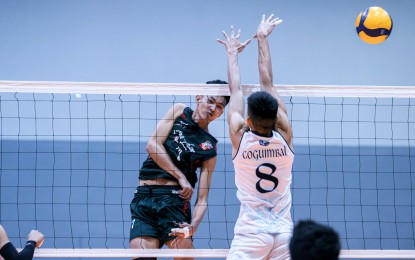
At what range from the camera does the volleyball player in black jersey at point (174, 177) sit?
5207 millimetres

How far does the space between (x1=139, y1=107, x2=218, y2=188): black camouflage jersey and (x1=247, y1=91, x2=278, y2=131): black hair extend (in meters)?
1.05

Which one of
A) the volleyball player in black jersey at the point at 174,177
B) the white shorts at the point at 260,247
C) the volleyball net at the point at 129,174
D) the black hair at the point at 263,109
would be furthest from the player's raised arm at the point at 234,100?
the volleyball net at the point at 129,174

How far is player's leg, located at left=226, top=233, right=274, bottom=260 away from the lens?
439cm

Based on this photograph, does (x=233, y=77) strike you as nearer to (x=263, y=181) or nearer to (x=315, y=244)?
(x=263, y=181)

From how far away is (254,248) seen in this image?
4387 mm

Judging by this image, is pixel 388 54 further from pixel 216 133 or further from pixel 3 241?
pixel 3 241

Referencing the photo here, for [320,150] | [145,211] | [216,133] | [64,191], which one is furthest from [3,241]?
[320,150]

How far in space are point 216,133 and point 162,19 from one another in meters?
1.62

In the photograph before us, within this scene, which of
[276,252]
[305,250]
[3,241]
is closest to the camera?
[305,250]

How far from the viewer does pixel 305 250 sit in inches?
99.6

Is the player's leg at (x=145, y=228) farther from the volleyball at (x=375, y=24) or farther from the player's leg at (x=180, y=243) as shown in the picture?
the volleyball at (x=375, y=24)

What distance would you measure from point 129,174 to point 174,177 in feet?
9.17

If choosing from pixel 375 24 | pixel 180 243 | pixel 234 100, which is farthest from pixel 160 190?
pixel 375 24

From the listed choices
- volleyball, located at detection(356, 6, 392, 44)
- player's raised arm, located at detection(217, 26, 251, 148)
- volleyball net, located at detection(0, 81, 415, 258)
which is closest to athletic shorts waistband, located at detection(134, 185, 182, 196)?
player's raised arm, located at detection(217, 26, 251, 148)
